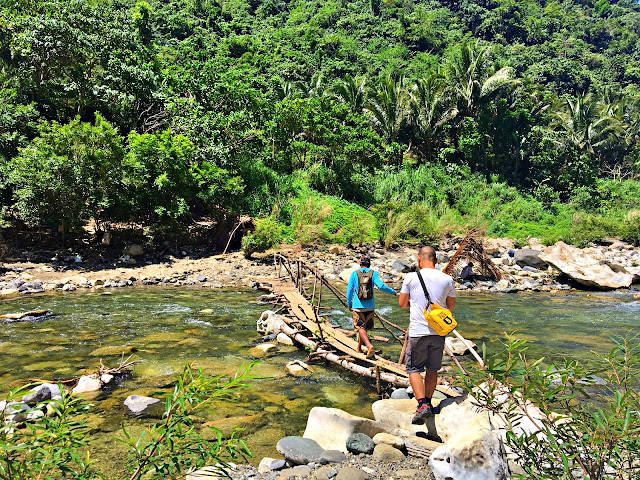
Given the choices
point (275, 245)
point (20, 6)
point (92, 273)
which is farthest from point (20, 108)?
point (275, 245)

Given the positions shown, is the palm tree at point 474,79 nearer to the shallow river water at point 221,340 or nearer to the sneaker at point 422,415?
the shallow river water at point 221,340

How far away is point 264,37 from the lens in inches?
1897

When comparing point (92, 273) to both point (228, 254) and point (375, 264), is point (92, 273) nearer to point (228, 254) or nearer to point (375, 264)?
point (228, 254)

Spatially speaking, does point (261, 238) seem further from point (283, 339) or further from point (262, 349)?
point (262, 349)

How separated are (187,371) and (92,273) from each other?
44.8 feet

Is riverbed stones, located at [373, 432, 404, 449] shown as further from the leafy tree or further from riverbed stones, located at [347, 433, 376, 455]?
the leafy tree

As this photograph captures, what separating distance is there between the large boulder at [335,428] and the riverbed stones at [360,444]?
78 mm

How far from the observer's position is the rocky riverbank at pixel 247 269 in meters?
A: 13.0

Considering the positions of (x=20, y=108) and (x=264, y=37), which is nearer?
(x=20, y=108)

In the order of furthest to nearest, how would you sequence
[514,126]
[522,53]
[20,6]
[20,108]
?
[522,53] < [514,126] < [20,6] < [20,108]

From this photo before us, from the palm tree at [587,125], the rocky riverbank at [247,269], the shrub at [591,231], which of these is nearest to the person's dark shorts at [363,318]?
the rocky riverbank at [247,269]

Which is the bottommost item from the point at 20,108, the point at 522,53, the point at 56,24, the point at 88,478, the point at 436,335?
the point at 436,335

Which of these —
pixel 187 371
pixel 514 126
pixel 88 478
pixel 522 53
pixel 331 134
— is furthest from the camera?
pixel 522 53

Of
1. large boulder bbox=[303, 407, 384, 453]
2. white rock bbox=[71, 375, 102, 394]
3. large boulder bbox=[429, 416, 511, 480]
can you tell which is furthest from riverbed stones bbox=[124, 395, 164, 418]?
large boulder bbox=[429, 416, 511, 480]
